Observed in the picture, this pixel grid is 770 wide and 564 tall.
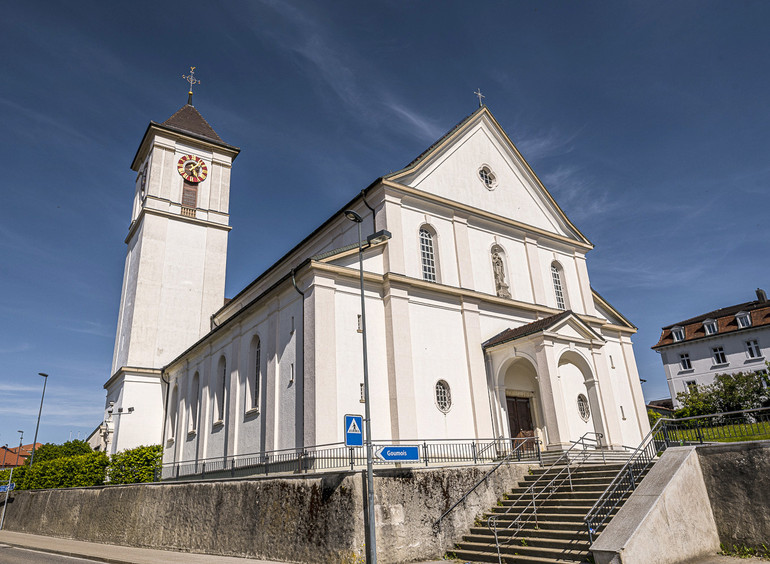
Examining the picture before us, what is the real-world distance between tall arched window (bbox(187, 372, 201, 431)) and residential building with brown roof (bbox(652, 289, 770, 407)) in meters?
38.8

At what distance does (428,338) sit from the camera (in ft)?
64.4

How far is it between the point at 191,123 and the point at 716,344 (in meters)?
48.1

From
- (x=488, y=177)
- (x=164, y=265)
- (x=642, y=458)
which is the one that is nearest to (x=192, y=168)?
(x=164, y=265)

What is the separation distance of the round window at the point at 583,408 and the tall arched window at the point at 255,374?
1240cm

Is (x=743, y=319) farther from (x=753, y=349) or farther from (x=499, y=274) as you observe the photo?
(x=499, y=274)

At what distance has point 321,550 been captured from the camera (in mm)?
12094

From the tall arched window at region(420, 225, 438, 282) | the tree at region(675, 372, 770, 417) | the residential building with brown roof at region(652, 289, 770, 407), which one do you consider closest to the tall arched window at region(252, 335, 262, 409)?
the tall arched window at region(420, 225, 438, 282)

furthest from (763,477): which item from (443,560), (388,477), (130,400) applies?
(130,400)

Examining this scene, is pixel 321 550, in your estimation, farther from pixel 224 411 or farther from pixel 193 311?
Answer: pixel 193 311

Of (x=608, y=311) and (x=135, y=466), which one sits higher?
(x=608, y=311)

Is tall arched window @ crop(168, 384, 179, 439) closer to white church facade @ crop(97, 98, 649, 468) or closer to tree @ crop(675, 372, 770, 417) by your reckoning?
white church facade @ crop(97, 98, 649, 468)

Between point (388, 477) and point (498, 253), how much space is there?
13.7 metres

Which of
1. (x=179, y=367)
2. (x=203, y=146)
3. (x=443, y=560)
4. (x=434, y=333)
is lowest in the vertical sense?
(x=443, y=560)

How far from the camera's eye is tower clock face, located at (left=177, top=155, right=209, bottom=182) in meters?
37.7
